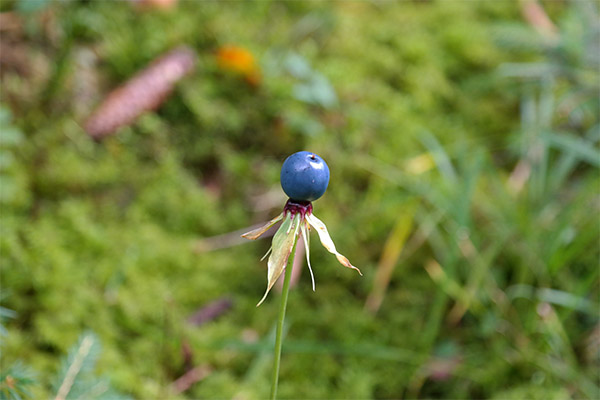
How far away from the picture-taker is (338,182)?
68.1 inches

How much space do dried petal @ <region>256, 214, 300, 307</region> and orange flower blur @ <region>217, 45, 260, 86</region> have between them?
1.21 metres

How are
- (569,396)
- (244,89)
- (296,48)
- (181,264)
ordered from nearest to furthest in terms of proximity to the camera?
(569,396)
(181,264)
(244,89)
(296,48)

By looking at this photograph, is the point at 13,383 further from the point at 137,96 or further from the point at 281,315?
the point at 137,96

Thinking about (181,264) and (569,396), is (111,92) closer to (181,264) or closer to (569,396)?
(181,264)

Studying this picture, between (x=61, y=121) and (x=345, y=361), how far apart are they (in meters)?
1.01

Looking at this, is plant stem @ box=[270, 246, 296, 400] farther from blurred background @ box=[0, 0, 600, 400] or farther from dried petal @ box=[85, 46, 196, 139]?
dried petal @ box=[85, 46, 196, 139]

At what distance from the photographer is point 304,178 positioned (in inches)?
26.4

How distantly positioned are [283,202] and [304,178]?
1.00m

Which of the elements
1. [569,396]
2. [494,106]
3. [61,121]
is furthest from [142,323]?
[494,106]

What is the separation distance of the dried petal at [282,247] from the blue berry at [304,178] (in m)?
0.03

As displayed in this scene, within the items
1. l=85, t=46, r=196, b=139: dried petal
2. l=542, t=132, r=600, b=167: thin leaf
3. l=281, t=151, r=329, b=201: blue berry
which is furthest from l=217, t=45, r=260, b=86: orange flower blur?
l=281, t=151, r=329, b=201: blue berry

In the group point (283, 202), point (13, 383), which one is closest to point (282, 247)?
point (13, 383)

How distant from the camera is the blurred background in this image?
1296 mm

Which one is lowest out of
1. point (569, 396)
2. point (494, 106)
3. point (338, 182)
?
point (569, 396)
